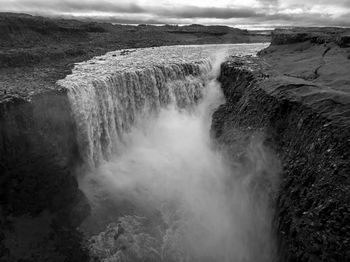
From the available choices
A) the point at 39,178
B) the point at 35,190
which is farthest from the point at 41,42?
the point at 35,190

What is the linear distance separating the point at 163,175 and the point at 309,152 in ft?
27.9

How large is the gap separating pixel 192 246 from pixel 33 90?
9396mm

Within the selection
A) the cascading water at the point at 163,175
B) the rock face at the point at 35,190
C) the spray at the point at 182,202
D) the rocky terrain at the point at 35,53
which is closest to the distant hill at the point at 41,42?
the rocky terrain at the point at 35,53

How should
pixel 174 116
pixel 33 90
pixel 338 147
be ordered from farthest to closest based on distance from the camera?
pixel 174 116 → pixel 33 90 → pixel 338 147

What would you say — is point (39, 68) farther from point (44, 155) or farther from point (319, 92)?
point (319, 92)

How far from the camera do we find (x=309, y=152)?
8.62 m

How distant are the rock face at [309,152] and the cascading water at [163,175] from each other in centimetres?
99

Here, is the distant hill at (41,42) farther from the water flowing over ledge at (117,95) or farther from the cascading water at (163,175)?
the cascading water at (163,175)

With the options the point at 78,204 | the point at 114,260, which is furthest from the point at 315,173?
the point at 78,204

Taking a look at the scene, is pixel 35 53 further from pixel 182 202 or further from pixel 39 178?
pixel 182 202

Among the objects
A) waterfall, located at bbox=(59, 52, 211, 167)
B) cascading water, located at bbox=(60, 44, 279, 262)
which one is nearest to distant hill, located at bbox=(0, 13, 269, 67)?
cascading water, located at bbox=(60, 44, 279, 262)

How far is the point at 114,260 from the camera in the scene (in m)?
11.3

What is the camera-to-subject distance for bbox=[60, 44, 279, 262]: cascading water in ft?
37.7

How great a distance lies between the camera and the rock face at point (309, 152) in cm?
671
